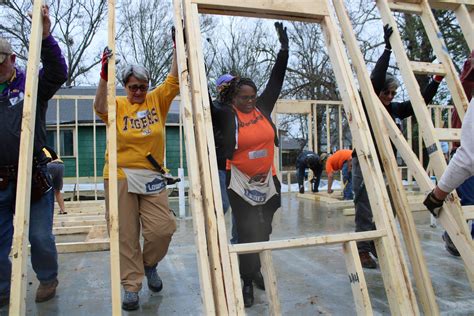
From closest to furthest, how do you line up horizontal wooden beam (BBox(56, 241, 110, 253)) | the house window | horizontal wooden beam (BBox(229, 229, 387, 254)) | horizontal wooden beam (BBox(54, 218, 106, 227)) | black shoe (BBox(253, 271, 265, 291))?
horizontal wooden beam (BBox(229, 229, 387, 254))
black shoe (BBox(253, 271, 265, 291))
horizontal wooden beam (BBox(56, 241, 110, 253))
horizontal wooden beam (BBox(54, 218, 106, 227))
the house window

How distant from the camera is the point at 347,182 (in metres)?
7.81

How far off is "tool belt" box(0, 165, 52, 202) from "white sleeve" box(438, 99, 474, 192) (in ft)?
7.60

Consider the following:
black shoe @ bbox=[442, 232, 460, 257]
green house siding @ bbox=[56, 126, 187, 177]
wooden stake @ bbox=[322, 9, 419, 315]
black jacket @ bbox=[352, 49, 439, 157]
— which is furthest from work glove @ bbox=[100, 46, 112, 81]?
green house siding @ bbox=[56, 126, 187, 177]

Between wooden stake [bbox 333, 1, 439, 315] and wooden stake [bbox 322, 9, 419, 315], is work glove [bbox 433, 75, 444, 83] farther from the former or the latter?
wooden stake [bbox 322, 9, 419, 315]

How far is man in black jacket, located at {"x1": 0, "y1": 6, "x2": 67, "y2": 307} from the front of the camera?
2.37 meters

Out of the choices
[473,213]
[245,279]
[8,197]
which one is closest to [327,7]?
[473,213]

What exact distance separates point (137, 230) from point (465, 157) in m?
1.94

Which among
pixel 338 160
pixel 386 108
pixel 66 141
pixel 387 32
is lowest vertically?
pixel 386 108

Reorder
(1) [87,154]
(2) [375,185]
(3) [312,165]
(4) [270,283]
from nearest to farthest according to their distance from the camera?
1. (4) [270,283]
2. (2) [375,185]
3. (3) [312,165]
4. (1) [87,154]

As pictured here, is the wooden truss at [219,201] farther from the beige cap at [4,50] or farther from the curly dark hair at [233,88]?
the beige cap at [4,50]

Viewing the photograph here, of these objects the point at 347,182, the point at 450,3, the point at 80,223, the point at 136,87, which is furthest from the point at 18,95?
the point at 347,182

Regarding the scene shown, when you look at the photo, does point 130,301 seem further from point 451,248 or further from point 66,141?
point 66,141

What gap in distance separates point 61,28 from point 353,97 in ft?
80.1

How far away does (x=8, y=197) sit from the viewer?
2.47 meters
